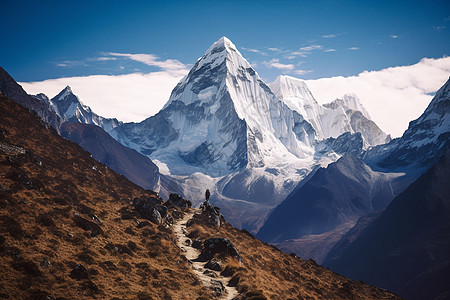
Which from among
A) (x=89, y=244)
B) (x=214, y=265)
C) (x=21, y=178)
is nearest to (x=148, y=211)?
(x=214, y=265)

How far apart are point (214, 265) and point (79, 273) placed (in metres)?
19.5

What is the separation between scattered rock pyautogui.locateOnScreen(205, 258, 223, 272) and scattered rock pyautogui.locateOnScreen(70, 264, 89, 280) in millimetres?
18465

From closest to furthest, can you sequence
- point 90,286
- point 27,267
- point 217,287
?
point 27,267
point 90,286
point 217,287

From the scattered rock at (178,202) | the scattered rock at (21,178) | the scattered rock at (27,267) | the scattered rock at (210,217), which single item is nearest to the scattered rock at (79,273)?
the scattered rock at (27,267)

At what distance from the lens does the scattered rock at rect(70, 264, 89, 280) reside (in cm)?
3759

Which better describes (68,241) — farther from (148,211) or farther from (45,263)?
(148,211)

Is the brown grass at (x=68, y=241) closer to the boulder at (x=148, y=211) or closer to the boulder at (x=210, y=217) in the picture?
the boulder at (x=148, y=211)

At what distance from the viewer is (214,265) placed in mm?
53156

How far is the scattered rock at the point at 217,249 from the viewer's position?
56.6 m

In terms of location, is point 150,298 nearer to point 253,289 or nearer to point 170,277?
point 170,277

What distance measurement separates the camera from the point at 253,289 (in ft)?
153

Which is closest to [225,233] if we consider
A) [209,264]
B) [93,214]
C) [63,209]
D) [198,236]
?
[198,236]

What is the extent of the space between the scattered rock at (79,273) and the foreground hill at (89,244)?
8cm

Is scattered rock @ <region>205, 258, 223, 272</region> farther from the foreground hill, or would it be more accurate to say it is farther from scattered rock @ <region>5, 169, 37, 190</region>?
scattered rock @ <region>5, 169, 37, 190</region>
